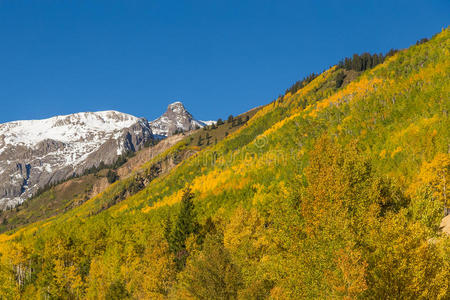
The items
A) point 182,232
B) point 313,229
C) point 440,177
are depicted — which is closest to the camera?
point 313,229

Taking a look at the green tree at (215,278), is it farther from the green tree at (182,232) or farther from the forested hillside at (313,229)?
the green tree at (182,232)

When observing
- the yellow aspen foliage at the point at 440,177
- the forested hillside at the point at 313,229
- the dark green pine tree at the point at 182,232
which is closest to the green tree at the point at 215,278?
the forested hillside at the point at 313,229

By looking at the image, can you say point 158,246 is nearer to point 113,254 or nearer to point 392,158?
point 113,254

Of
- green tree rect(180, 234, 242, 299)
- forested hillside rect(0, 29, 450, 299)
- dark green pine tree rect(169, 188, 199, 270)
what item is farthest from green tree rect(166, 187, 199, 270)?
green tree rect(180, 234, 242, 299)

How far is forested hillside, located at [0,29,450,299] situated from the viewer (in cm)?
2523

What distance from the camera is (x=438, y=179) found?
64438mm

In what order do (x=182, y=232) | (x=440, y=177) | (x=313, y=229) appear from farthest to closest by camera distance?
(x=182, y=232)
(x=440, y=177)
(x=313, y=229)

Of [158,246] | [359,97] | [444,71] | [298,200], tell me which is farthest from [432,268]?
[359,97]

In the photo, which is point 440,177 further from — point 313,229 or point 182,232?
point 182,232

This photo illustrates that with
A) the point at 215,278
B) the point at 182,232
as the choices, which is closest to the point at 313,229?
the point at 215,278

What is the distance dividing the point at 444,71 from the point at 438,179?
258ft

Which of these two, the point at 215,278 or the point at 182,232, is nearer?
the point at 215,278

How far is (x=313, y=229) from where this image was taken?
3431cm

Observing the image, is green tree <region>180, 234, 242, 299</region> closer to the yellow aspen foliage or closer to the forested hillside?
the forested hillside
